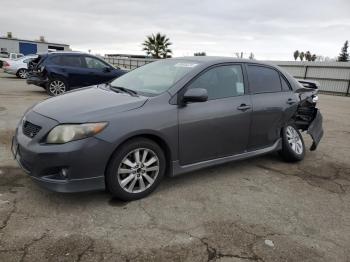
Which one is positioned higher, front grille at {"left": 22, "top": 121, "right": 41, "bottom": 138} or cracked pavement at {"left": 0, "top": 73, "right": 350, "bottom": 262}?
front grille at {"left": 22, "top": 121, "right": 41, "bottom": 138}

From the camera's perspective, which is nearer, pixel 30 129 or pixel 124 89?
pixel 30 129

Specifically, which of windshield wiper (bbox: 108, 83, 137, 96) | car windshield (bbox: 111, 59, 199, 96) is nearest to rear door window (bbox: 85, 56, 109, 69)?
car windshield (bbox: 111, 59, 199, 96)

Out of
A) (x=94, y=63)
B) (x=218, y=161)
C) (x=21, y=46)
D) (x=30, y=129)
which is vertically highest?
(x=21, y=46)

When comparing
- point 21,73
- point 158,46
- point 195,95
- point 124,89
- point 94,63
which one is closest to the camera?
point 195,95

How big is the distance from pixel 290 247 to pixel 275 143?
2361 millimetres

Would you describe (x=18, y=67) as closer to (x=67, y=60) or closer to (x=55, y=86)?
(x=67, y=60)

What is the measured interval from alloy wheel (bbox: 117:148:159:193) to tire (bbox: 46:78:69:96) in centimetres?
870

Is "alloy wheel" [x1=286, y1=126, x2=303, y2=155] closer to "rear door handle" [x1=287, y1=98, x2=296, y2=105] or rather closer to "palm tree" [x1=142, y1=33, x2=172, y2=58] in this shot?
"rear door handle" [x1=287, y1=98, x2=296, y2=105]

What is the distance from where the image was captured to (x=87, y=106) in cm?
375

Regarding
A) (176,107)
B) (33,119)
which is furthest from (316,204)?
(33,119)

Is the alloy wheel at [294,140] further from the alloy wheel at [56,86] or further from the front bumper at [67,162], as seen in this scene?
the alloy wheel at [56,86]

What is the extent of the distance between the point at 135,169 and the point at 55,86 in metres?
9.01

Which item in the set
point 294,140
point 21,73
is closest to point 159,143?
point 294,140

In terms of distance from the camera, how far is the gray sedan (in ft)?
11.2
